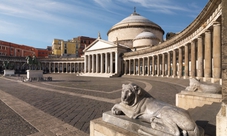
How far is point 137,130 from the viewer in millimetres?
2986

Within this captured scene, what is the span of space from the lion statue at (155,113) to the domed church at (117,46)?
40758mm

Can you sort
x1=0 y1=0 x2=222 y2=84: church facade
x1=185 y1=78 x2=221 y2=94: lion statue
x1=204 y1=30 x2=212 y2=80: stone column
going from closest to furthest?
x1=185 y1=78 x2=221 y2=94: lion statue → x1=0 y1=0 x2=222 y2=84: church facade → x1=204 y1=30 x2=212 y2=80: stone column

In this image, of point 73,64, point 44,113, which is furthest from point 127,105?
point 73,64

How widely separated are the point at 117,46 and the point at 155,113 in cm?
4568

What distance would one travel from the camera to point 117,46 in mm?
47875

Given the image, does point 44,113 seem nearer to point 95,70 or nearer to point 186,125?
point 186,125

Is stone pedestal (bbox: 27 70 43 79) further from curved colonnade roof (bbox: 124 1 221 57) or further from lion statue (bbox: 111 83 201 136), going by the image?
lion statue (bbox: 111 83 201 136)

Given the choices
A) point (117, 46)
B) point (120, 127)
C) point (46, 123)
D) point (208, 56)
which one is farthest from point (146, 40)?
point (120, 127)

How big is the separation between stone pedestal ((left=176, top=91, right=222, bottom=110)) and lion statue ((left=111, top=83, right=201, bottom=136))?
4.10 meters

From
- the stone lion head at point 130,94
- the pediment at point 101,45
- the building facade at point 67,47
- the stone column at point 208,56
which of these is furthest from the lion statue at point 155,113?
the building facade at point 67,47

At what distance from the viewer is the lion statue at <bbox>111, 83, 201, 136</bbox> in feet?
8.38

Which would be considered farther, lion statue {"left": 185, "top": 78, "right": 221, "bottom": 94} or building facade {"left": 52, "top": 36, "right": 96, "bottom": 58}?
building facade {"left": 52, "top": 36, "right": 96, "bottom": 58}

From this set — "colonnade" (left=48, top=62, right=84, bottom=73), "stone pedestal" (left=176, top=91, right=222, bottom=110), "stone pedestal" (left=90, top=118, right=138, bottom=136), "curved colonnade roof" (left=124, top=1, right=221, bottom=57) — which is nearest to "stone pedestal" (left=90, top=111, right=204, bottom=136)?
"stone pedestal" (left=90, top=118, right=138, bottom=136)

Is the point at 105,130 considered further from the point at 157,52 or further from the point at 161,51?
the point at 157,52
